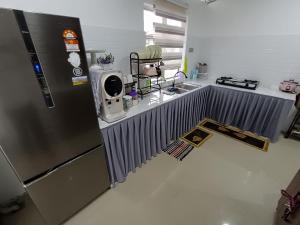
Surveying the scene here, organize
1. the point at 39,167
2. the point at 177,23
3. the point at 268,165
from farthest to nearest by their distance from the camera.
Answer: the point at 177,23 < the point at 268,165 < the point at 39,167

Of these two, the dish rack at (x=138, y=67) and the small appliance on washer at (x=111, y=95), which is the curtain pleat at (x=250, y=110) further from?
the small appliance on washer at (x=111, y=95)

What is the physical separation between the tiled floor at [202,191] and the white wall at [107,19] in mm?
1509

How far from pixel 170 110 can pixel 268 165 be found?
1.50 metres

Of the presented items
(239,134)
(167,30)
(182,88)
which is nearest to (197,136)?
(239,134)

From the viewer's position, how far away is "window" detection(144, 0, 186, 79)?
2092 mm

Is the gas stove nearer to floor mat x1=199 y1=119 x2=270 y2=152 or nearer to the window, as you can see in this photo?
floor mat x1=199 y1=119 x2=270 y2=152

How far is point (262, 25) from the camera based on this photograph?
2311 millimetres

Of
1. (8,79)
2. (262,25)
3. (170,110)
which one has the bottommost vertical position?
(170,110)

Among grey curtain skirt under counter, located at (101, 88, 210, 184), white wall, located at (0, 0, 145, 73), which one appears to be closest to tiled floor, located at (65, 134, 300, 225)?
grey curtain skirt under counter, located at (101, 88, 210, 184)

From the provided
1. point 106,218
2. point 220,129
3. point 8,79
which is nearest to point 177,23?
point 220,129

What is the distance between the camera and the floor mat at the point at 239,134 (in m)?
2.26

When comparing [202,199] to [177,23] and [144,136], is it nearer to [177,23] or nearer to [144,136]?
[144,136]

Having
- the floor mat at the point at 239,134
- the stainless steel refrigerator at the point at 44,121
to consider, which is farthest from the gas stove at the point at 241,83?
the stainless steel refrigerator at the point at 44,121

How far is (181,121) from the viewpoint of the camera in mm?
2295
